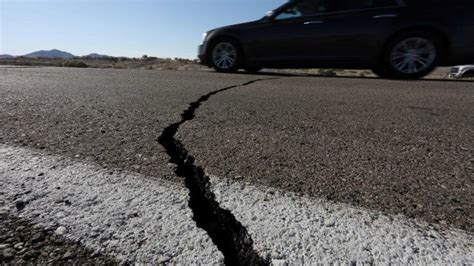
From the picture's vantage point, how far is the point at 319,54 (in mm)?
5633

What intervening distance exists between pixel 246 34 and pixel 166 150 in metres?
4.78

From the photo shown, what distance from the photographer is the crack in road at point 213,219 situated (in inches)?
34.5

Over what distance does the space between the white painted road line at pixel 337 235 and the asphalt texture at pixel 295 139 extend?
87 mm

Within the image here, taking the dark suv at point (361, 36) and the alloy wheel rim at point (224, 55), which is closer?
the dark suv at point (361, 36)

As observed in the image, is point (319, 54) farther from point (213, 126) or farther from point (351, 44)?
point (213, 126)

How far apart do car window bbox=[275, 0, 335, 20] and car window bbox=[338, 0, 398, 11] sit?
6.1 inches

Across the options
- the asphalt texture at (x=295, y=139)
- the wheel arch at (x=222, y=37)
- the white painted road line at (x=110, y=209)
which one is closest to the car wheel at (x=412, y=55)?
the asphalt texture at (x=295, y=139)

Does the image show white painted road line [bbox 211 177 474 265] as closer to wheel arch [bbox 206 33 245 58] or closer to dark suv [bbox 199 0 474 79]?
dark suv [bbox 199 0 474 79]

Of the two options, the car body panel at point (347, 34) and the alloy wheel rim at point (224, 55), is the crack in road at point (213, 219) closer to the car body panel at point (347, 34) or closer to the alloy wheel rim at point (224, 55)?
the car body panel at point (347, 34)

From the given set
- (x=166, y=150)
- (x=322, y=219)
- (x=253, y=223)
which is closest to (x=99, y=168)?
(x=166, y=150)

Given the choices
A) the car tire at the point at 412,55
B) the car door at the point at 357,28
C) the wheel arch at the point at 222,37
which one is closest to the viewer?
the car tire at the point at 412,55

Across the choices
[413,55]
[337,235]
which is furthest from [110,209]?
[413,55]

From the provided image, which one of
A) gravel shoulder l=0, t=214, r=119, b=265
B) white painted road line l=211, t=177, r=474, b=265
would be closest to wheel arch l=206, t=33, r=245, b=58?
white painted road line l=211, t=177, r=474, b=265

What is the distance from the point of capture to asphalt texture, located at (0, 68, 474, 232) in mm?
1232
